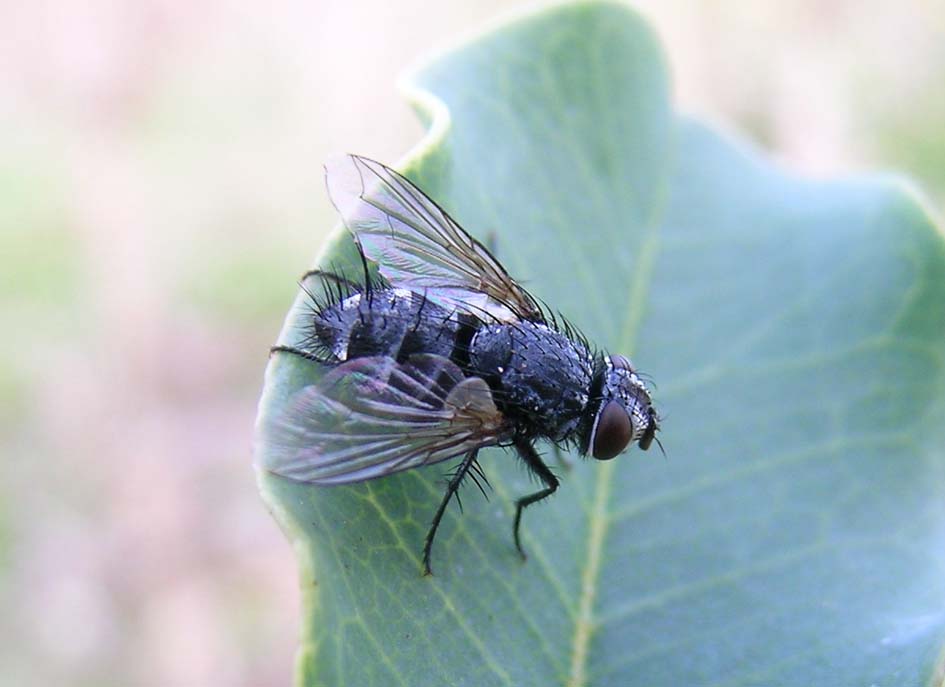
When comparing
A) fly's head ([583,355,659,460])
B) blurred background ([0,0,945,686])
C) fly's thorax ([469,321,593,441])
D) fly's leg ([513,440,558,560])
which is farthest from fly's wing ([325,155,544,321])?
blurred background ([0,0,945,686])

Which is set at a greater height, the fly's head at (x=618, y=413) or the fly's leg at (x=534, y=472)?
the fly's head at (x=618, y=413)

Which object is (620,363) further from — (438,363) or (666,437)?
(438,363)

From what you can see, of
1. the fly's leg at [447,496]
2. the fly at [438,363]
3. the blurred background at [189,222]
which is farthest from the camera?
the blurred background at [189,222]

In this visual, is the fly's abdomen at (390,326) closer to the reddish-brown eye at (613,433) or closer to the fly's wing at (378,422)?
the fly's wing at (378,422)

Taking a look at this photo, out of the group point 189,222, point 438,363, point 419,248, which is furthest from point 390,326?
point 189,222

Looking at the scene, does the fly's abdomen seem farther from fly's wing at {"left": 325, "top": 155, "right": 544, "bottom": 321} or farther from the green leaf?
the green leaf

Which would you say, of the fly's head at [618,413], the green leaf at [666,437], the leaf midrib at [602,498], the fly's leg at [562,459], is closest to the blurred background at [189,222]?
the green leaf at [666,437]
